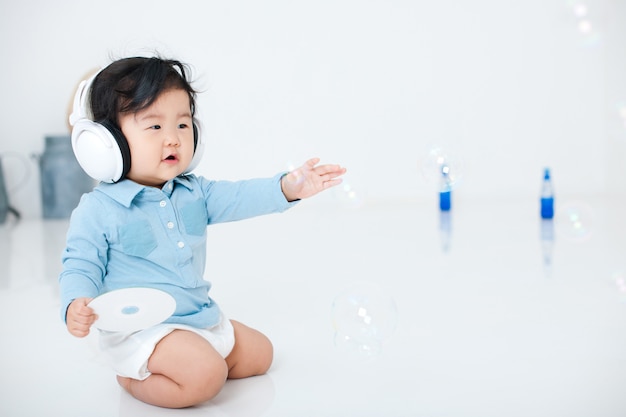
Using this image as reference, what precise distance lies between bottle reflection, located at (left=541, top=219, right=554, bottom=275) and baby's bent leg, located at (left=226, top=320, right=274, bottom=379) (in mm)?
1241

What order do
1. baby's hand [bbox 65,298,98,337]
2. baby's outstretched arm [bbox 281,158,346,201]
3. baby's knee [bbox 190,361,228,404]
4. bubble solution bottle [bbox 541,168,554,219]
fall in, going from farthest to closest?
Answer: bubble solution bottle [bbox 541,168,554,219]
baby's outstretched arm [bbox 281,158,346,201]
baby's knee [bbox 190,361,228,404]
baby's hand [bbox 65,298,98,337]

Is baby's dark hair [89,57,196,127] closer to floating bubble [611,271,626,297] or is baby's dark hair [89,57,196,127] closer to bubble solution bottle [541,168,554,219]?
floating bubble [611,271,626,297]

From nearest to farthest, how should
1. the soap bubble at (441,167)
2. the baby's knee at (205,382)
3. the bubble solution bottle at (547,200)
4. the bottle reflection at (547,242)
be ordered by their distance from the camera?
the baby's knee at (205,382), the soap bubble at (441,167), the bottle reflection at (547,242), the bubble solution bottle at (547,200)

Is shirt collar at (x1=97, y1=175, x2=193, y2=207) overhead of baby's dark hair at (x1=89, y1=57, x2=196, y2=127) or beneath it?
beneath

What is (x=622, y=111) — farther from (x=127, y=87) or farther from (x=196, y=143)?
(x=127, y=87)

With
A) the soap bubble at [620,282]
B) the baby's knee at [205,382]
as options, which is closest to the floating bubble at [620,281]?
the soap bubble at [620,282]

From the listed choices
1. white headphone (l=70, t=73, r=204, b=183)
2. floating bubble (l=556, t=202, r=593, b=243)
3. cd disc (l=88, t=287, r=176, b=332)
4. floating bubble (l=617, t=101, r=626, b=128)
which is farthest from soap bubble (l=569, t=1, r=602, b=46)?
cd disc (l=88, t=287, r=176, b=332)

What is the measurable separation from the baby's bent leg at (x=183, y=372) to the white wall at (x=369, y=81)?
3.12 metres

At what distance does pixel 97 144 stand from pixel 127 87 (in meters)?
0.13

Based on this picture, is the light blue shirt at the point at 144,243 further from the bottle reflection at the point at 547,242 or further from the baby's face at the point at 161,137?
the bottle reflection at the point at 547,242

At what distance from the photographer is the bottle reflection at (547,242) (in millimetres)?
2548

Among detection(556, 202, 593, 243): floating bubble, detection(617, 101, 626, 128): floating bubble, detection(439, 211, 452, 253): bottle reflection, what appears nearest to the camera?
detection(556, 202, 593, 243): floating bubble

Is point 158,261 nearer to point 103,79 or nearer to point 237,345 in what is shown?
point 237,345

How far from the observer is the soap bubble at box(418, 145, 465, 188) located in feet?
6.93
